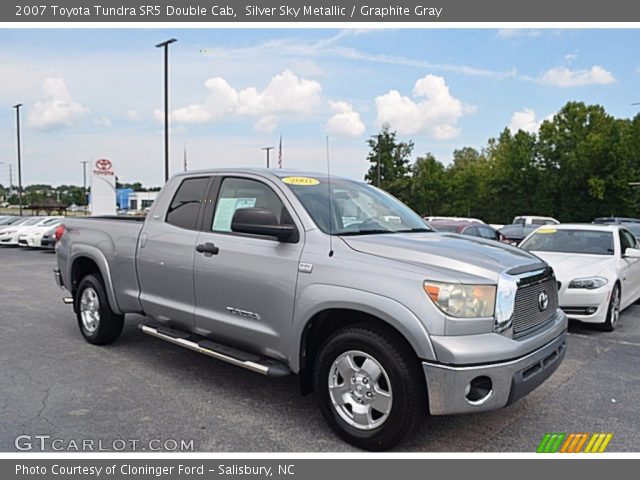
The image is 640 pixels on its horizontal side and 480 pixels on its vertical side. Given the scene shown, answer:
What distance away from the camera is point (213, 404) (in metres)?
4.42

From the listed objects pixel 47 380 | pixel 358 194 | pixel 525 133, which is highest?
pixel 525 133

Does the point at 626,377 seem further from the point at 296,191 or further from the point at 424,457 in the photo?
the point at 296,191

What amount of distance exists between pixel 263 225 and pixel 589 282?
202 inches

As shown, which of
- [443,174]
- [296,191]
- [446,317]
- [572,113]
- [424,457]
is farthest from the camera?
[443,174]

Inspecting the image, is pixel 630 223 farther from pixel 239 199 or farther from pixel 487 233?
pixel 239 199

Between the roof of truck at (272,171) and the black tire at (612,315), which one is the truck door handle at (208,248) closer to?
the roof of truck at (272,171)

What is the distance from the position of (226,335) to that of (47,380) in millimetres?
1871

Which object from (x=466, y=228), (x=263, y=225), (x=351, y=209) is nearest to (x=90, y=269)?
(x=263, y=225)

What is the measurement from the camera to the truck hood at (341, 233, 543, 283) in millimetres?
3469

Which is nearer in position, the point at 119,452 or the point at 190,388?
the point at 119,452

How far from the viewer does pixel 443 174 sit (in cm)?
6397

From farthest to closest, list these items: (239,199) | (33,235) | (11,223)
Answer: (11,223) < (33,235) < (239,199)

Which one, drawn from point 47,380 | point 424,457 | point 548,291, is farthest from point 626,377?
point 47,380

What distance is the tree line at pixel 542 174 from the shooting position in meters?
51.2
